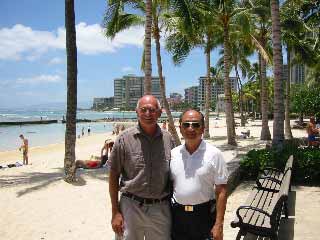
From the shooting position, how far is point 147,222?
135 inches

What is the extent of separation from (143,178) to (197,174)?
0.45m

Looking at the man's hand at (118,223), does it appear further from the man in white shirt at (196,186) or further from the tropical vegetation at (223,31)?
the tropical vegetation at (223,31)

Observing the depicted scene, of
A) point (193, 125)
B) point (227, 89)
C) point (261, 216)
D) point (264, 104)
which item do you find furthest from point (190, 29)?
point (193, 125)

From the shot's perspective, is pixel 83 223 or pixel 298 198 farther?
pixel 298 198

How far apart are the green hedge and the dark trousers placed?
659 centimetres

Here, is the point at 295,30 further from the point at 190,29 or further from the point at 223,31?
the point at 190,29

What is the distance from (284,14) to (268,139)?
23.3ft

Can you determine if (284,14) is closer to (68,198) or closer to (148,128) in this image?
(68,198)

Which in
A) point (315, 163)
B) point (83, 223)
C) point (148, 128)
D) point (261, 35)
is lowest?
point (83, 223)

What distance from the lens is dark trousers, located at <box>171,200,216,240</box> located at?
3430 millimetres

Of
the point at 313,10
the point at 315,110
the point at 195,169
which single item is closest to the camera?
the point at 195,169

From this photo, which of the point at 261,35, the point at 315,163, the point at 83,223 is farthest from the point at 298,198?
the point at 261,35

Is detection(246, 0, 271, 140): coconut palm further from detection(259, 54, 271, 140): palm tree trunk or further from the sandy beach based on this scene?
the sandy beach

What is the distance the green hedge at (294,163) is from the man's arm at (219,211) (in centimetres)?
665
